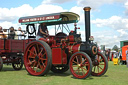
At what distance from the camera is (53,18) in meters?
8.12

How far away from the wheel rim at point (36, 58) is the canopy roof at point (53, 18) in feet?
3.21

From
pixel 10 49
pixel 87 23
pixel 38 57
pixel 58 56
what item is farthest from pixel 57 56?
pixel 10 49

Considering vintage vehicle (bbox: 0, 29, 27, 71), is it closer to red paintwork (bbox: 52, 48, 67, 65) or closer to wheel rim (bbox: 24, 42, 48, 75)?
wheel rim (bbox: 24, 42, 48, 75)

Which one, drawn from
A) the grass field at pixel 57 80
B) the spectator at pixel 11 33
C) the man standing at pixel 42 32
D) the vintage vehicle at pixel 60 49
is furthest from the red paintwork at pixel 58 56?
the spectator at pixel 11 33

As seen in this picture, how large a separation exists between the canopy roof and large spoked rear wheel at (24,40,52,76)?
91cm

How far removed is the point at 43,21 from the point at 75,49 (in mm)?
1765

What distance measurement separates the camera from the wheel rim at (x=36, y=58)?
8305 mm

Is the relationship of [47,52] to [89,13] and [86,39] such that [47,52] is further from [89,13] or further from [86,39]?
[89,13]

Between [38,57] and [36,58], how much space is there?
0.10 meters

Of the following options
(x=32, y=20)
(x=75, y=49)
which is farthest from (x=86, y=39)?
(x=32, y=20)

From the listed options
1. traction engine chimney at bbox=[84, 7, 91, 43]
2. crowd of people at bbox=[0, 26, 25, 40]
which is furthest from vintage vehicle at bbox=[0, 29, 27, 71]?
traction engine chimney at bbox=[84, 7, 91, 43]

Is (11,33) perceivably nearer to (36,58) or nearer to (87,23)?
(36,58)

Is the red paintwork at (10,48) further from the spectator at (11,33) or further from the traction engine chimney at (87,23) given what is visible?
the traction engine chimney at (87,23)

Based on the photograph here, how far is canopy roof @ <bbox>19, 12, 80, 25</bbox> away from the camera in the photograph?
812 centimetres
